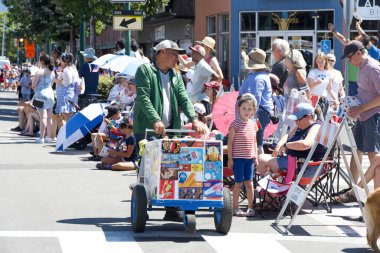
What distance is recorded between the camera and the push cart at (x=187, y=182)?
9094 millimetres

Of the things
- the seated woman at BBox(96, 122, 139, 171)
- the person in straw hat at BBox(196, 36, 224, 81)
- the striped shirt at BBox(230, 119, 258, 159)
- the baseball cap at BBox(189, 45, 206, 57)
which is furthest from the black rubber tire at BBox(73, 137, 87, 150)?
the striped shirt at BBox(230, 119, 258, 159)

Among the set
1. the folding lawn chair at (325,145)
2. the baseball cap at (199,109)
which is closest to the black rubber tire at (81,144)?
the baseball cap at (199,109)

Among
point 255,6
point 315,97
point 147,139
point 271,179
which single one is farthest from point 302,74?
point 255,6

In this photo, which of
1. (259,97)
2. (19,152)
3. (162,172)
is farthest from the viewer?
(19,152)

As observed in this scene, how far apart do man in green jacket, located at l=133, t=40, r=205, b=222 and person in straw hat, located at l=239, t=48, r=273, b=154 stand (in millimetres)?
2141

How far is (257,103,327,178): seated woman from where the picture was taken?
1058 cm

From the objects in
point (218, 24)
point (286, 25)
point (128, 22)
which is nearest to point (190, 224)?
point (128, 22)

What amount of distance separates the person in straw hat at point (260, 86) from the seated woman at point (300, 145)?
42.0 inches

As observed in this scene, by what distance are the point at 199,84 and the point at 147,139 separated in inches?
225

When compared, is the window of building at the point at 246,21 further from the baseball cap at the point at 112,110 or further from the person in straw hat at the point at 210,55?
the baseball cap at the point at 112,110

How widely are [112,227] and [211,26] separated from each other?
1114 inches

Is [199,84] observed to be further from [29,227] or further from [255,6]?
[255,6]

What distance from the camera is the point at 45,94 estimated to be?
2033cm

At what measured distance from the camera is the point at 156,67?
1018 centimetres
